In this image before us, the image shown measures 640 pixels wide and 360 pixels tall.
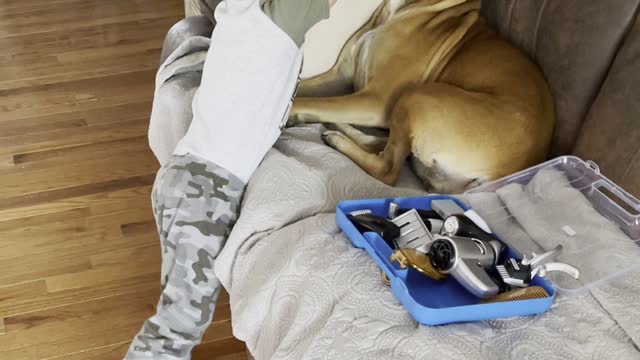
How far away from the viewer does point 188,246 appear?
134 cm

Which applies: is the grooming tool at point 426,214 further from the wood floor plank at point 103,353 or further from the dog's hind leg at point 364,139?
the wood floor plank at point 103,353

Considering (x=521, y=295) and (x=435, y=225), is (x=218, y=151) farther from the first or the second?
(x=521, y=295)

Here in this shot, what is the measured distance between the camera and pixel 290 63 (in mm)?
1348

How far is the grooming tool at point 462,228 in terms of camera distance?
3.61 ft

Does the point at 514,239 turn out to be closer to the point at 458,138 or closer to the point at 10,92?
the point at 458,138

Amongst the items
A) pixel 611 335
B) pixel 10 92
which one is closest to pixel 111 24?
pixel 10 92

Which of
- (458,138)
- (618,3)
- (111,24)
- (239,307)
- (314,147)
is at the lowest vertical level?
(111,24)

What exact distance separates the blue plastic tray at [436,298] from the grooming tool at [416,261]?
10 millimetres

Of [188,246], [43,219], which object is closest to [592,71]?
[188,246]

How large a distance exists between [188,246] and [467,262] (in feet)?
1.86

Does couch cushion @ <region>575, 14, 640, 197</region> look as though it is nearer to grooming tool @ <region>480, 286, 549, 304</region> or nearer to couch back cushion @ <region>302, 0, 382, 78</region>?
grooming tool @ <region>480, 286, 549, 304</region>

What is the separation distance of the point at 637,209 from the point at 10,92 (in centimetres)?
230

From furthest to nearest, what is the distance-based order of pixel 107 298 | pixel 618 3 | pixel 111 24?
pixel 111 24 → pixel 107 298 → pixel 618 3

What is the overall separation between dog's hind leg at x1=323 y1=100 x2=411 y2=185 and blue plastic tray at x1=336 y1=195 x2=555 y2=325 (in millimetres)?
357
